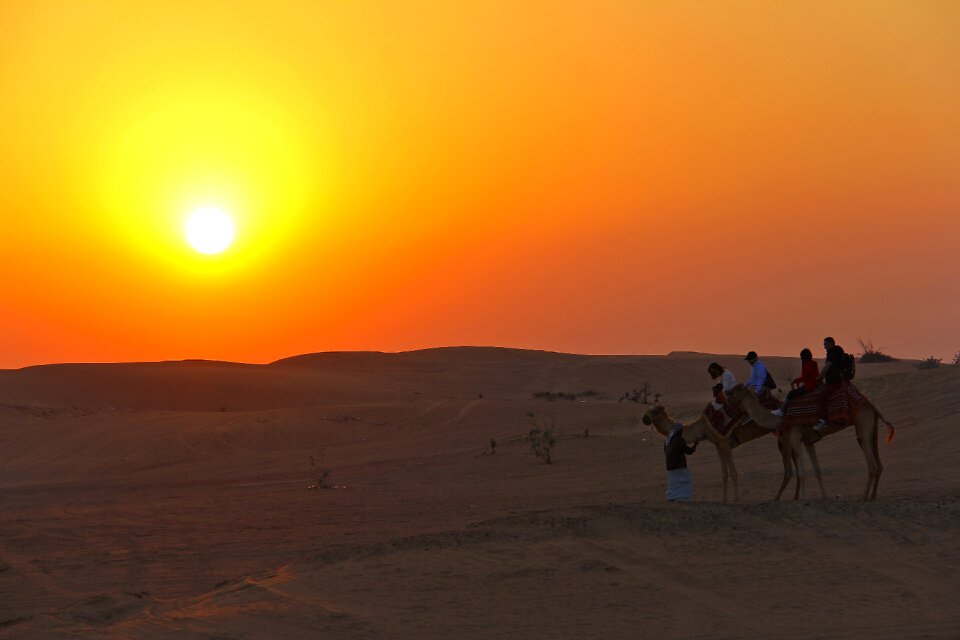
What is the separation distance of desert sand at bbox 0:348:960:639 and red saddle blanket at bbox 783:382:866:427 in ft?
3.70

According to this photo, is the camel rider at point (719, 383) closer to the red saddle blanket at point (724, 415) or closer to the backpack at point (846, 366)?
the red saddle blanket at point (724, 415)

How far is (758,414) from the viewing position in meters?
16.5

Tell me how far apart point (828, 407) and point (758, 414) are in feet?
3.12

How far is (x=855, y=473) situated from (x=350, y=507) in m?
8.83

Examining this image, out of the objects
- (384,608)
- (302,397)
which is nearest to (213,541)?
(384,608)

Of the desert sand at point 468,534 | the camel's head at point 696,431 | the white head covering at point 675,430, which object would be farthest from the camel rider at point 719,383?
the desert sand at point 468,534

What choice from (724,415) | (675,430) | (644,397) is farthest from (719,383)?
(644,397)

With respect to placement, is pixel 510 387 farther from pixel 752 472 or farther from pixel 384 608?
pixel 384 608

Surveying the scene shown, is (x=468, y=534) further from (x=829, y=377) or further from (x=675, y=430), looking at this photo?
(x=829, y=377)

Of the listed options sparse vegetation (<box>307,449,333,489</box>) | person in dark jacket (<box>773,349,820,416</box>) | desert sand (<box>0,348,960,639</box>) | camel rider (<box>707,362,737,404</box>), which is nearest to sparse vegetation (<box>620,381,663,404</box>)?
desert sand (<box>0,348,960,639</box>)

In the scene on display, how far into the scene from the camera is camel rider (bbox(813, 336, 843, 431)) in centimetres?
1606

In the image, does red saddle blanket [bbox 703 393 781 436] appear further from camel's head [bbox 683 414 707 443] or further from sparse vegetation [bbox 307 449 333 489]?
sparse vegetation [bbox 307 449 333 489]

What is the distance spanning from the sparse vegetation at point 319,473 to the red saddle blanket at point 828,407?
10003 millimetres

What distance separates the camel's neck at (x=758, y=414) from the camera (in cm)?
1650
